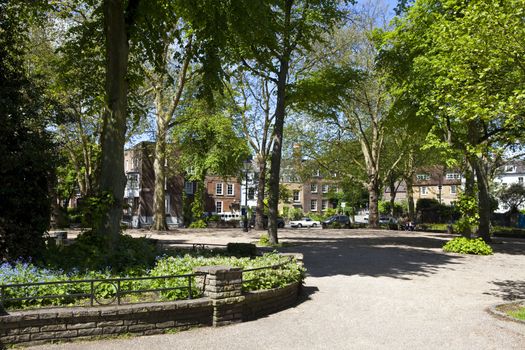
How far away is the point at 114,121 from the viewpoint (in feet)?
42.0

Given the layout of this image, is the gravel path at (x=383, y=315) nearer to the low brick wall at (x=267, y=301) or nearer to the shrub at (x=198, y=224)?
the low brick wall at (x=267, y=301)

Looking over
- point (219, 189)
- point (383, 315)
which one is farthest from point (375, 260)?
point (219, 189)

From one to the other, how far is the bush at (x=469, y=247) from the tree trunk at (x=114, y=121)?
15.5 m

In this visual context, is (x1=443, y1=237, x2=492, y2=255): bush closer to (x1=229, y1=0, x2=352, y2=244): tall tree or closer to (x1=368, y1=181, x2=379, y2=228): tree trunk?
(x1=229, y1=0, x2=352, y2=244): tall tree

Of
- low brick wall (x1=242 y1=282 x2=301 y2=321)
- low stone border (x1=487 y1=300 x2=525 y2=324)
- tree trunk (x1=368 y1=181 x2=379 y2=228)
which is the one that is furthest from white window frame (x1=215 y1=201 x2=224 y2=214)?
→ low stone border (x1=487 y1=300 x2=525 y2=324)

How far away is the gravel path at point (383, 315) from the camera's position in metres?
7.30

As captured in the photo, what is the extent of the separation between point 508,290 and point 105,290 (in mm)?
10565

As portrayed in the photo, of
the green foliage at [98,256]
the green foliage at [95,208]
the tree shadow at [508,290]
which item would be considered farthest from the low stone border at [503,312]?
the green foliage at [95,208]

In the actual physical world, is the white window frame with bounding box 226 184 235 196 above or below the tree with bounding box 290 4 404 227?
below

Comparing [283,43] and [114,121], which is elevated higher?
[283,43]

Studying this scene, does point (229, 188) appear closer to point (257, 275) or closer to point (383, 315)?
point (257, 275)

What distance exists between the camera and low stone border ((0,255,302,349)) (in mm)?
6582

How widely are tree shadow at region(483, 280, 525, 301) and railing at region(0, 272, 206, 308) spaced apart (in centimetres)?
804

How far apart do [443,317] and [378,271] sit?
5.84 meters
